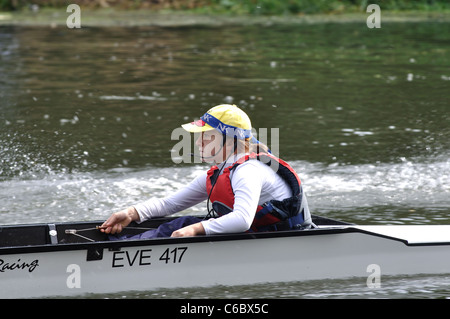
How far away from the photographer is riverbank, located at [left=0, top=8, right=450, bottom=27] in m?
24.8

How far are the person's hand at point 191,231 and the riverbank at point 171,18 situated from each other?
64.7 ft

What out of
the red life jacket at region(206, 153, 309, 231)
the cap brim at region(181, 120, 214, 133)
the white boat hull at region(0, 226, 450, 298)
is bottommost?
the white boat hull at region(0, 226, 450, 298)

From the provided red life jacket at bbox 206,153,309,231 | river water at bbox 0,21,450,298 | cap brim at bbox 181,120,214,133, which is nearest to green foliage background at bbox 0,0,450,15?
river water at bbox 0,21,450,298

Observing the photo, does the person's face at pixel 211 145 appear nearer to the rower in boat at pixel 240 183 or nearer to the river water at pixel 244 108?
the rower in boat at pixel 240 183

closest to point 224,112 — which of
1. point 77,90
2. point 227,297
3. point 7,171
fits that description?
point 227,297

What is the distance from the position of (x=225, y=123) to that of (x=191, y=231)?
27.4 inches

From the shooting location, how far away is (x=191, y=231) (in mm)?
5000

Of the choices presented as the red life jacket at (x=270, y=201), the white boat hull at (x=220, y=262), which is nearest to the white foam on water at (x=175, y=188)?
the white boat hull at (x=220, y=262)

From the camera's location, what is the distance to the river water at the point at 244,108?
7.48 metres

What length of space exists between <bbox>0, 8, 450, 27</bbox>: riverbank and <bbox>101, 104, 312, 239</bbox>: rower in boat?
1962 centimetres

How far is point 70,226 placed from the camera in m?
5.51

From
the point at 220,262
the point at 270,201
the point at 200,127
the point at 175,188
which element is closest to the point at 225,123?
the point at 200,127

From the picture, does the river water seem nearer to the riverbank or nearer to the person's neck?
the person's neck
